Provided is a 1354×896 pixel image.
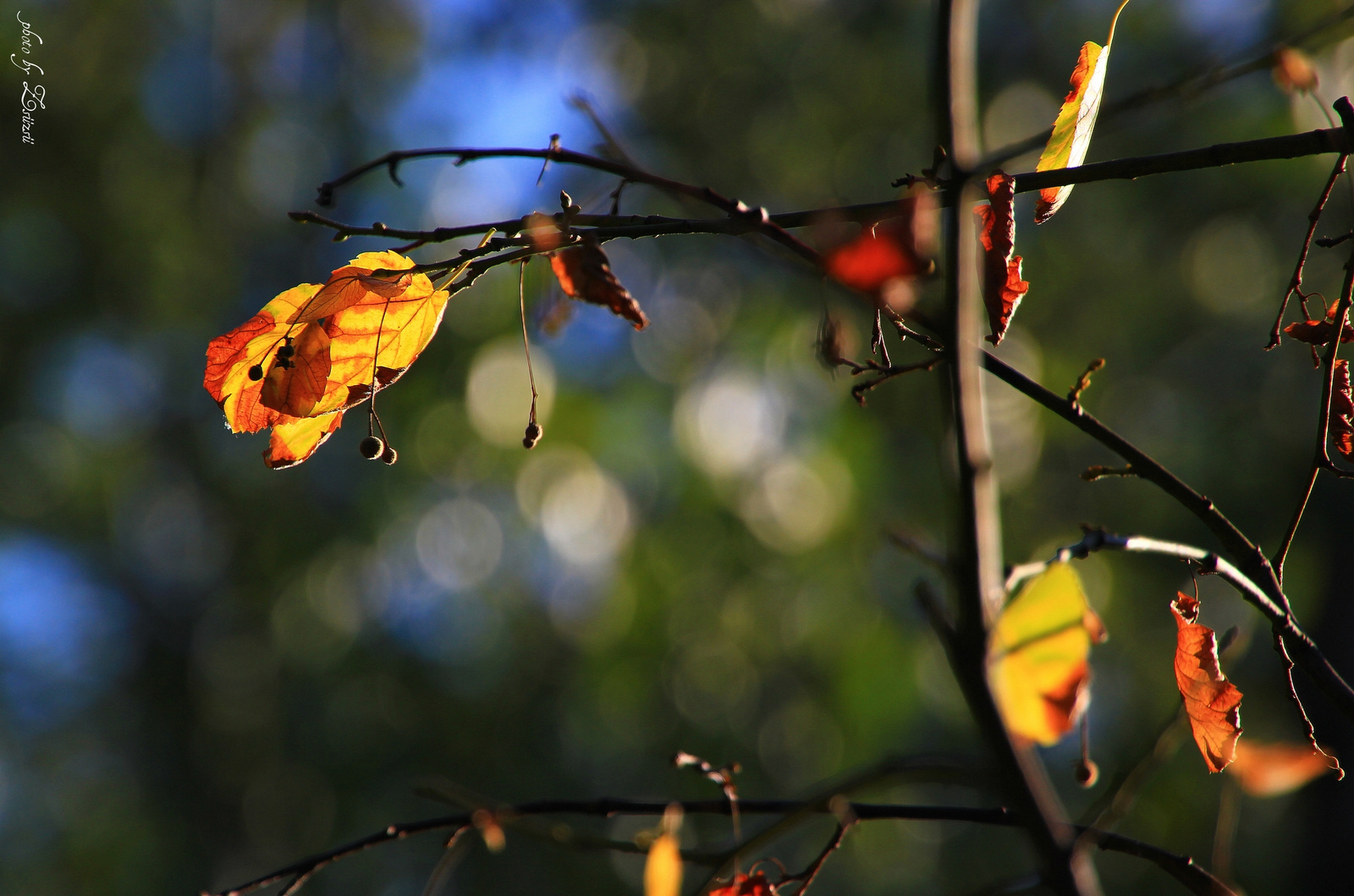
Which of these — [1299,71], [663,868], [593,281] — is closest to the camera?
[663,868]

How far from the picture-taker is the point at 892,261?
1.18 feet

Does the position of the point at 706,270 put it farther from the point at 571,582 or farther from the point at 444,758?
the point at 444,758

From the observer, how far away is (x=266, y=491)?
5.64 meters

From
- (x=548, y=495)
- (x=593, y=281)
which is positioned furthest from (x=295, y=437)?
(x=548, y=495)

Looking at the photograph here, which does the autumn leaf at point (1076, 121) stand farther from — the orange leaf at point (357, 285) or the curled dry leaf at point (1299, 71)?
the orange leaf at point (357, 285)

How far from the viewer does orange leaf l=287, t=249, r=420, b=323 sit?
608mm

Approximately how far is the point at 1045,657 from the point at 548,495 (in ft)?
17.7

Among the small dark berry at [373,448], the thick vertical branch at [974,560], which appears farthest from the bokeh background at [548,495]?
the thick vertical branch at [974,560]

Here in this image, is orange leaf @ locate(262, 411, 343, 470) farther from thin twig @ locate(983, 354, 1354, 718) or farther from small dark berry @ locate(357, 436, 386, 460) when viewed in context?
thin twig @ locate(983, 354, 1354, 718)

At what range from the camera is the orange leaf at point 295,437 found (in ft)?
2.26

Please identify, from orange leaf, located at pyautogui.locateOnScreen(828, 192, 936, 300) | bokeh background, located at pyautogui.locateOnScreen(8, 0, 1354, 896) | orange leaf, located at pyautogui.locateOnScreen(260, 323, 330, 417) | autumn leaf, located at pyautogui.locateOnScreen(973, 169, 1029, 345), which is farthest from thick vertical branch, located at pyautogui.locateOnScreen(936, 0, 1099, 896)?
bokeh background, located at pyautogui.locateOnScreen(8, 0, 1354, 896)

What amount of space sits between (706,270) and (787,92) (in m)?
1.34

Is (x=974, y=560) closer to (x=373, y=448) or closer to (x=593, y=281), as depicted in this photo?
(x=593, y=281)

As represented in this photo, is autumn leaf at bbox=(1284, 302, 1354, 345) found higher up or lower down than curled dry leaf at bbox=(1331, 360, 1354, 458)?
higher up
